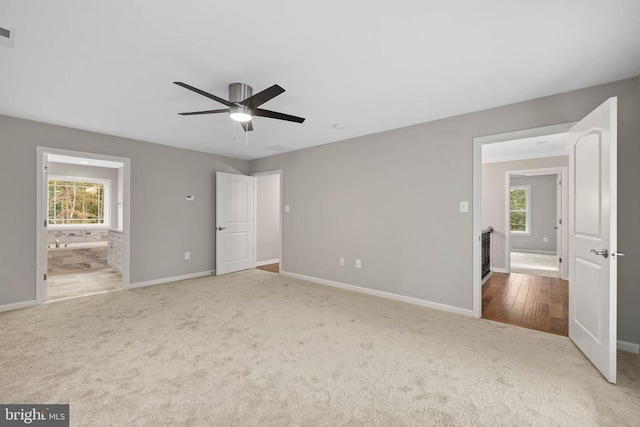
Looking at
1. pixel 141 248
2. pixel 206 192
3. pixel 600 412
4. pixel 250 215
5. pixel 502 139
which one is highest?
pixel 502 139

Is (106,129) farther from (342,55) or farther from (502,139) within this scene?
(502,139)

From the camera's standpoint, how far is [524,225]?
873 cm

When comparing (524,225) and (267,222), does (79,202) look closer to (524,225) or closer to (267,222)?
(267,222)

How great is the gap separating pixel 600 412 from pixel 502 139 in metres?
2.54

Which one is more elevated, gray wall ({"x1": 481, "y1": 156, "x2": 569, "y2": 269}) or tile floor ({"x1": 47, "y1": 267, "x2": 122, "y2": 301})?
gray wall ({"x1": 481, "y1": 156, "x2": 569, "y2": 269})

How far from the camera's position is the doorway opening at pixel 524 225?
10.7 feet

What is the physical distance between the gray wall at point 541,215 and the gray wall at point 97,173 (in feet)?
39.4

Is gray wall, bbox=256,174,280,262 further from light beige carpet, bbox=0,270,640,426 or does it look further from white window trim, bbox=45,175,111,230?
white window trim, bbox=45,175,111,230

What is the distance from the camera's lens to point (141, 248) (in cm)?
454

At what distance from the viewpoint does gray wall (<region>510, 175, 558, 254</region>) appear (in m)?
8.25

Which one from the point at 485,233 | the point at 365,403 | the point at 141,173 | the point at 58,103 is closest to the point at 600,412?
the point at 365,403

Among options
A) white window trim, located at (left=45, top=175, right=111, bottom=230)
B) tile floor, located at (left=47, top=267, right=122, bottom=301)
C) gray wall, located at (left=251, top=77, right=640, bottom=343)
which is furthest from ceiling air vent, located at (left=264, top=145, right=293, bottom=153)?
white window trim, located at (left=45, top=175, right=111, bottom=230)

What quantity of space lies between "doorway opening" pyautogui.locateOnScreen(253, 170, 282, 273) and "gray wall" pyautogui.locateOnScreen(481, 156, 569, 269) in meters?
4.62

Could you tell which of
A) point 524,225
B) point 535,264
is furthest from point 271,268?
point 524,225
